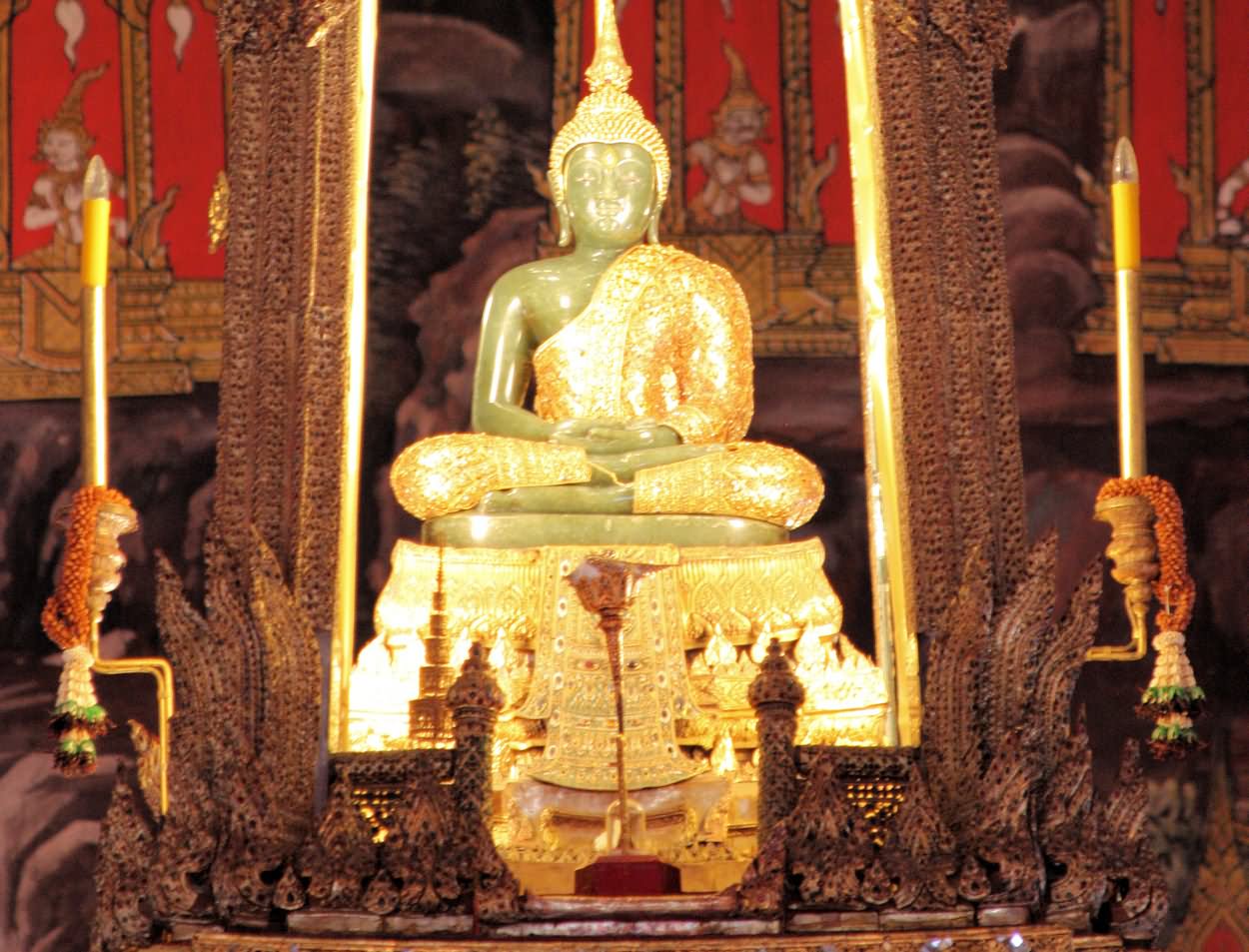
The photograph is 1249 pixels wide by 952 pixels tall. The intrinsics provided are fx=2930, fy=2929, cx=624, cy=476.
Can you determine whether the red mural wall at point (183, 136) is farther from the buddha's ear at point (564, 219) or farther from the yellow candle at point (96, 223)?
the yellow candle at point (96, 223)

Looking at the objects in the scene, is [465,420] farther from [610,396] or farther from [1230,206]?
[1230,206]

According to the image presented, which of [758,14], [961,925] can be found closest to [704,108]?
[758,14]

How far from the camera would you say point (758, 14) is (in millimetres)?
11742

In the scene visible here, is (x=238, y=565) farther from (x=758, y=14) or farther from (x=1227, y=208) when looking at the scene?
(x=1227, y=208)

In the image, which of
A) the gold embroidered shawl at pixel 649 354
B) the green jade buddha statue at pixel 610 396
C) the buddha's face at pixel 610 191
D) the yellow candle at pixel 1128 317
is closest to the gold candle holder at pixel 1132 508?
the yellow candle at pixel 1128 317

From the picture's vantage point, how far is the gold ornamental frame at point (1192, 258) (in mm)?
11688

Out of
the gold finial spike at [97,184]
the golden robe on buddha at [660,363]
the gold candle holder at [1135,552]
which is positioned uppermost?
the gold finial spike at [97,184]

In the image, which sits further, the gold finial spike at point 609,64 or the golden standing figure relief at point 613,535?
the gold finial spike at point 609,64

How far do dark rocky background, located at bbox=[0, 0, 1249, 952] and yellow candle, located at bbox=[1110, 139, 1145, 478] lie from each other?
2917 mm

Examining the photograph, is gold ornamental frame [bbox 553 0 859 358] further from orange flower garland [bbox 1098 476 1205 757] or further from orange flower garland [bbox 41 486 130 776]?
orange flower garland [bbox 41 486 130 776]

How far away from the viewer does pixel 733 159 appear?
11.8 metres

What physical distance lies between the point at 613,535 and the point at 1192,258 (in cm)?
366

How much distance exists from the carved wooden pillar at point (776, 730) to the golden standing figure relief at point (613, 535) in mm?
512

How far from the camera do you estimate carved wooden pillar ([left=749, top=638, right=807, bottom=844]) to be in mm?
7711
